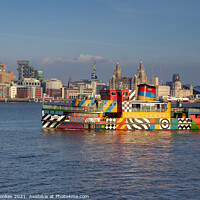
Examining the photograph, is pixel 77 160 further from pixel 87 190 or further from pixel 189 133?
pixel 189 133

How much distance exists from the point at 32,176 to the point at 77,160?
6.95 m

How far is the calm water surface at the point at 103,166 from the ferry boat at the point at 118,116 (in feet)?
19.1

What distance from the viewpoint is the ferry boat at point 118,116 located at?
5997cm

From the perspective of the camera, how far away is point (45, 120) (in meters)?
61.7

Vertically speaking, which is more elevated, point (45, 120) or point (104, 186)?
point (45, 120)

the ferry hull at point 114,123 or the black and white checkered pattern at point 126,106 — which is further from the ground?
the black and white checkered pattern at point 126,106

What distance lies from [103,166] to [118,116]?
2568 centimetres

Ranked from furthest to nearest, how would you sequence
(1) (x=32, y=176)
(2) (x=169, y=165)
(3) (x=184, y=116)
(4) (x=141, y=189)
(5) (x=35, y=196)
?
(3) (x=184, y=116)
(2) (x=169, y=165)
(1) (x=32, y=176)
(4) (x=141, y=189)
(5) (x=35, y=196)

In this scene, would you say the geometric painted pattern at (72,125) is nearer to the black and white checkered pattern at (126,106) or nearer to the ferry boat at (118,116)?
the ferry boat at (118,116)

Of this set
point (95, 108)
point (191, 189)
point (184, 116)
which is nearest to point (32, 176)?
point (191, 189)

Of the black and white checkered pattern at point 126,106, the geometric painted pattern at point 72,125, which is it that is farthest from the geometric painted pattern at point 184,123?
the geometric painted pattern at point 72,125

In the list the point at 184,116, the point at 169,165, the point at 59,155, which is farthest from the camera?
the point at 184,116

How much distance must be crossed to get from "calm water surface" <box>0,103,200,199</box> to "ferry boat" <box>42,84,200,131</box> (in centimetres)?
582

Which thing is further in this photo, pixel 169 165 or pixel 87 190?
pixel 169 165
